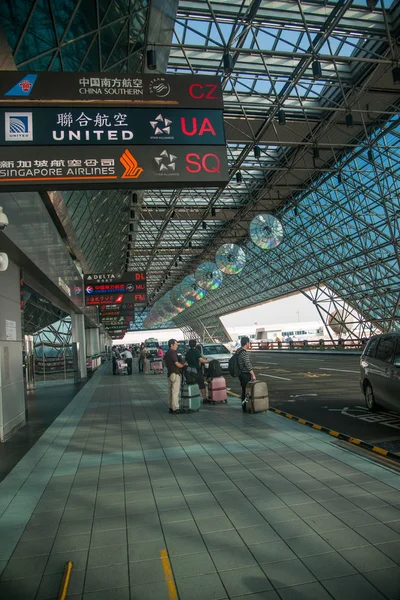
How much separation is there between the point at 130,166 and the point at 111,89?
50.2 inches

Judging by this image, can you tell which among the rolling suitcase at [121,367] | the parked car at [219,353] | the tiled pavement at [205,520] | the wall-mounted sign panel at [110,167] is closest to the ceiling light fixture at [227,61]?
the wall-mounted sign panel at [110,167]

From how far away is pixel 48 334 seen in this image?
2325 centimetres

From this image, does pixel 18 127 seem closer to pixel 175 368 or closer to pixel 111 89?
pixel 111 89

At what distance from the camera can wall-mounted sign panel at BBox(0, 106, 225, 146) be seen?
5840 millimetres

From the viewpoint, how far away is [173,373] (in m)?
11.2

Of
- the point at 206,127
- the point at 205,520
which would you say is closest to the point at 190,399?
the point at 205,520

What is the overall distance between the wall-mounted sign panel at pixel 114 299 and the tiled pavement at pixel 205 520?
A: 15.5 m

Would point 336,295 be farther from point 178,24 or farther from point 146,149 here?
point 146,149

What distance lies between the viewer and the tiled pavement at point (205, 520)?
3.29 metres

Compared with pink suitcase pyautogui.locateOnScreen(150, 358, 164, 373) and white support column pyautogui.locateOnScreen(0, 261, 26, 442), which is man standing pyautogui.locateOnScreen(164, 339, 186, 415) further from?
pink suitcase pyautogui.locateOnScreen(150, 358, 164, 373)

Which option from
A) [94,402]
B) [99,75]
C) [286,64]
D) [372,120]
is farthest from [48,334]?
[372,120]

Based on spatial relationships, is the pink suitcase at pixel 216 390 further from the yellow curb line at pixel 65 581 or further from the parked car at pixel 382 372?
the yellow curb line at pixel 65 581

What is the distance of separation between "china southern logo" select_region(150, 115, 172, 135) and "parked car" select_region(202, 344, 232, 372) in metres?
16.9

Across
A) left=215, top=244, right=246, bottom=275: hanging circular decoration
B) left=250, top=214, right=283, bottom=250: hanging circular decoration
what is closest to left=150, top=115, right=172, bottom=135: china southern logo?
left=250, top=214, right=283, bottom=250: hanging circular decoration
